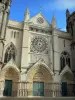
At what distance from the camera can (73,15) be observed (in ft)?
83.5

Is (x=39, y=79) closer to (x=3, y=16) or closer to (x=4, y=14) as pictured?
(x=3, y=16)

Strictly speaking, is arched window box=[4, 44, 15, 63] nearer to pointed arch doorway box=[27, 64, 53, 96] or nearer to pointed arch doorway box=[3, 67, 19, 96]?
pointed arch doorway box=[3, 67, 19, 96]

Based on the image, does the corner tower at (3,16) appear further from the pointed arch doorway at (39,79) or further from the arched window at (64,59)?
the arched window at (64,59)

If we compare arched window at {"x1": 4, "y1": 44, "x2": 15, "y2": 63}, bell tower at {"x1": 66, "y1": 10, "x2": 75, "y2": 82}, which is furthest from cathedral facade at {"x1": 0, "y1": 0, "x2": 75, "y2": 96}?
bell tower at {"x1": 66, "y1": 10, "x2": 75, "y2": 82}

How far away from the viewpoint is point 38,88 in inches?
774

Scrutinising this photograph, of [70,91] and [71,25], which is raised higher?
[71,25]

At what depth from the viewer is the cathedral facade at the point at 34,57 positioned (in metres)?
18.5

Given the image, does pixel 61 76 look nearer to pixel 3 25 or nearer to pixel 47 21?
pixel 47 21

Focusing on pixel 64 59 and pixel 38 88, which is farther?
pixel 64 59

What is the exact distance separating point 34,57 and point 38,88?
4359 millimetres

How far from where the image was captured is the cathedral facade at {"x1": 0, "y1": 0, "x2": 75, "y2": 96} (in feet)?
60.8

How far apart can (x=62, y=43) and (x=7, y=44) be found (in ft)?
29.7

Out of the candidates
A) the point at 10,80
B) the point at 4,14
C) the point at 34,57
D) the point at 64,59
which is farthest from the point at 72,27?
the point at 10,80

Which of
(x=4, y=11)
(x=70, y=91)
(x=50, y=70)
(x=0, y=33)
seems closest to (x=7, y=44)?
(x=0, y=33)
